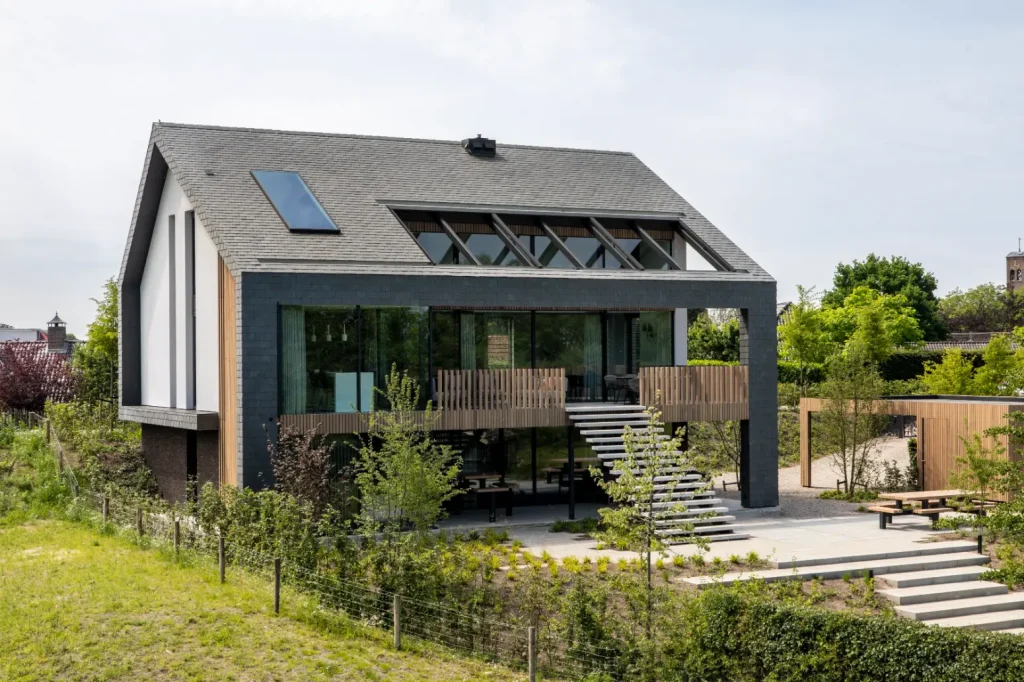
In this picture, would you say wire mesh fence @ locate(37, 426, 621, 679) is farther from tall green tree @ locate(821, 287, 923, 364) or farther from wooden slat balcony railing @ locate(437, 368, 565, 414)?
tall green tree @ locate(821, 287, 923, 364)

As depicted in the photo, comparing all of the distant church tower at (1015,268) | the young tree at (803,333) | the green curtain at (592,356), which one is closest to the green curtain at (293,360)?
the green curtain at (592,356)

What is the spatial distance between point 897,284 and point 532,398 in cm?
5408

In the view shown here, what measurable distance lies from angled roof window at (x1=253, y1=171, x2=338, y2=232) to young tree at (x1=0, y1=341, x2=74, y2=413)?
13.8 meters

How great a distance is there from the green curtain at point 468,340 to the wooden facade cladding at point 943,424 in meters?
8.78

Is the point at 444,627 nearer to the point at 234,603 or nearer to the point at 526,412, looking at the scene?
the point at 234,603

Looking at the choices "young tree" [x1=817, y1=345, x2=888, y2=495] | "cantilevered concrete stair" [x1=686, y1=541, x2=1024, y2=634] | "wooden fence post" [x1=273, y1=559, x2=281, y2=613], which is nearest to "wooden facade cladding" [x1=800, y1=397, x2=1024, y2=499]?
"young tree" [x1=817, y1=345, x2=888, y2=495]

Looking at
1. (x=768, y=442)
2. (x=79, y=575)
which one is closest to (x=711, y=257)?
(x=768, y=442)

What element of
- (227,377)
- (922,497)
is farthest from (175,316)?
(922,497)

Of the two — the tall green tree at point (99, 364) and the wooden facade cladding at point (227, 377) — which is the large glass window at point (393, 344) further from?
the tall green tree at point (99, 364)

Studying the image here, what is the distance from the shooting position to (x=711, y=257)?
23.9 meters

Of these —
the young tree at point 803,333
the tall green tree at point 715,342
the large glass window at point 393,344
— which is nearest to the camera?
the large glass window at point 393,344

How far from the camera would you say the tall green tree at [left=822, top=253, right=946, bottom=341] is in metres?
67.2

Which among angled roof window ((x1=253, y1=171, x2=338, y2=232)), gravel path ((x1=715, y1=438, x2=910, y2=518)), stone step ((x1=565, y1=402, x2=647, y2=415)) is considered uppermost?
angled roof window ((x1=253, y1=171, x2=338, y2=232))

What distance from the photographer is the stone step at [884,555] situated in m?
16.5
